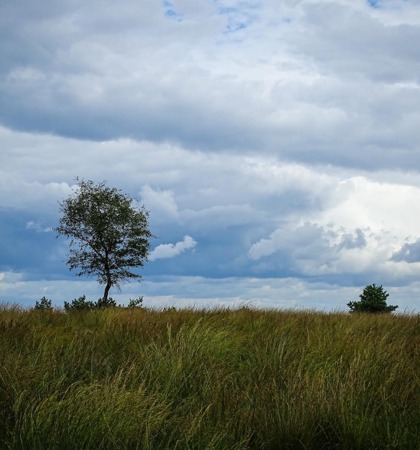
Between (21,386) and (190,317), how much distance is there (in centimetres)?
663

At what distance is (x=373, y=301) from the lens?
2473cm

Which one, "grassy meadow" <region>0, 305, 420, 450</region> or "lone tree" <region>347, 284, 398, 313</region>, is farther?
"lone tree" <region>347, 284, 398, 313</region>

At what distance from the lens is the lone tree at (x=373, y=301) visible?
2469cm

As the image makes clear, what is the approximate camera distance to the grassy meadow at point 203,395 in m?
5.72

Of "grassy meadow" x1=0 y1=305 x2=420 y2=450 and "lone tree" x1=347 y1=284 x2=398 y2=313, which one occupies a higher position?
"lone tree" x1=347 y1=284 x2=398 y2=313

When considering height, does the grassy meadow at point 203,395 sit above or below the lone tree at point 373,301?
below

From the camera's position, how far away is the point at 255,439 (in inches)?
252

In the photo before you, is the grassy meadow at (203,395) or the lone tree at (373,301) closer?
the grassy meadow at (203,395)

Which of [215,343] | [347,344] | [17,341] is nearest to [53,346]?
[17,341]

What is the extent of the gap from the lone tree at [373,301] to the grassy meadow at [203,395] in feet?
46.8

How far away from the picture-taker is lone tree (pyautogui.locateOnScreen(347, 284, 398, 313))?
81.0ft

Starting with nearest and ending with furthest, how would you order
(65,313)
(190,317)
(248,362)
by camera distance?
(248,362) → (190,317) → (65,313)

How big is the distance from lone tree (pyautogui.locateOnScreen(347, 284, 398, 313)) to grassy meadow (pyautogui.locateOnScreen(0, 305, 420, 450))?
1426 centimetres

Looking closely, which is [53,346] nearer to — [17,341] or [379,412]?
→ [17,341]
